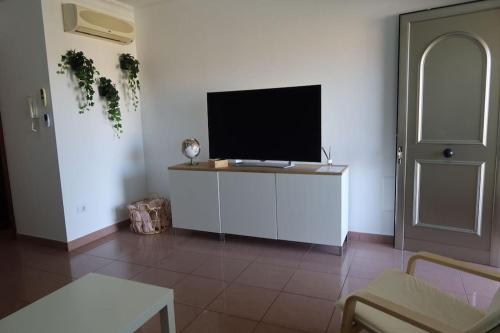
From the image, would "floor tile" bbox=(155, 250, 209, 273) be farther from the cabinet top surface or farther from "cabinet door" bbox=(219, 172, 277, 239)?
the cabinet top surface

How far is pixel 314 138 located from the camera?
10.3 feet

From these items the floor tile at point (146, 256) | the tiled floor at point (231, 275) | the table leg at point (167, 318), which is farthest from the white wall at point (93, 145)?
the table leg at point (167, 318)

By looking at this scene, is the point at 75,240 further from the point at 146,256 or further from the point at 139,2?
the point at 139,2

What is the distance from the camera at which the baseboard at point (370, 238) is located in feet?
10.8

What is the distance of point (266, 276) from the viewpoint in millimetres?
2742

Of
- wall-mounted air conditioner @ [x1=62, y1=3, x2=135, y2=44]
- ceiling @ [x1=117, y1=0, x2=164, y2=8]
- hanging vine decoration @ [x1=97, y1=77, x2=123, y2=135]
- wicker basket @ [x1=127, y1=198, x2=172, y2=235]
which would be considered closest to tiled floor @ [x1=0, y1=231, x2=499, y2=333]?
wicker basket @ [x1=127, y1=198, x2=172, y2=235]

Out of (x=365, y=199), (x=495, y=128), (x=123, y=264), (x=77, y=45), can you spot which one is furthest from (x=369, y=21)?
(x=123, y=264)

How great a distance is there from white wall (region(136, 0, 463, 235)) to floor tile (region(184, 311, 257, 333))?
5.78ft

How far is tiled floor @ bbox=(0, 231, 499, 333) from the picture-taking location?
2.19 m

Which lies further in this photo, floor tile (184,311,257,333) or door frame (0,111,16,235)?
door frame (0,111,16,235)

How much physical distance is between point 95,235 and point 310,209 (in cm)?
238

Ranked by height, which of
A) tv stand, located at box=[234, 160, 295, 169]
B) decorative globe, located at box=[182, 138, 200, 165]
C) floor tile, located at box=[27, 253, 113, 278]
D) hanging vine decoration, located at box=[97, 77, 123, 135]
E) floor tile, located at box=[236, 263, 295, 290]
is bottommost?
floor tile, located at box=[236, 263, 295, 290]

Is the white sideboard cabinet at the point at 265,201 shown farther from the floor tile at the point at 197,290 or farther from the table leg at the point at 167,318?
the table leg at the point at 167,318

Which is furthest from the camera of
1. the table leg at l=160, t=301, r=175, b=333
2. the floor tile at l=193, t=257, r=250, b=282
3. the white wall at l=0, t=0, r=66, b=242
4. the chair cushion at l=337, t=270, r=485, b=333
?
the white wall at l=0, t=0, r=66, b=242
